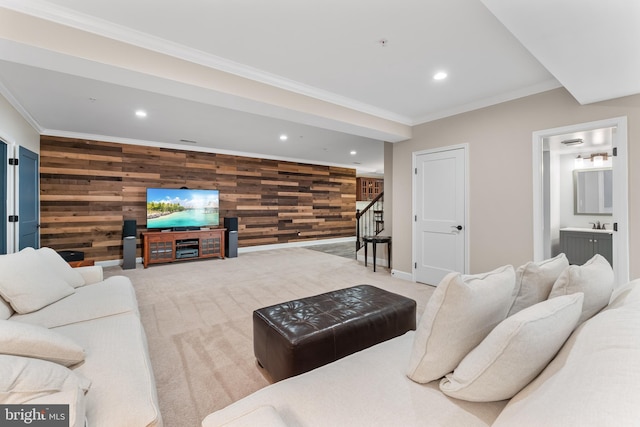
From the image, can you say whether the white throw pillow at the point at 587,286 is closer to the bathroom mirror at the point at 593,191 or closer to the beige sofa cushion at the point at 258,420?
the beige sofa cushion at the point at 258,420

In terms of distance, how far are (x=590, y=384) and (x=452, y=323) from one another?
409mm

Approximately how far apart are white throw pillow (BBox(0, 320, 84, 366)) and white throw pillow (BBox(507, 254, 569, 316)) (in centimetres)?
200

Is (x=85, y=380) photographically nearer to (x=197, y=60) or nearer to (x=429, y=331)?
(x=429, y=331)

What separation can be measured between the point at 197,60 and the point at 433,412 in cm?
299

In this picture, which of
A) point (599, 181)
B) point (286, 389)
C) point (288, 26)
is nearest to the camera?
point (286, 389)

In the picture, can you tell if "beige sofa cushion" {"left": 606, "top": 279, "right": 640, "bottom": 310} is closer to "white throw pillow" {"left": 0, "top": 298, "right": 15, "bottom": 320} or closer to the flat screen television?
"white throw pillow" {"left": 0, "top": 298, "right": 15, "bottom": 320}

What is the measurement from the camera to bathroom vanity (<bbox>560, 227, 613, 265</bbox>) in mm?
4469

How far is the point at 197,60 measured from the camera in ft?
8.36

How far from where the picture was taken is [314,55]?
2.58 m

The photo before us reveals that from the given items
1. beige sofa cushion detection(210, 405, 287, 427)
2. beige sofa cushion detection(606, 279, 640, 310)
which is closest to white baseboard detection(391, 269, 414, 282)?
beige sofa cushion detection(606, 279, 640, 310)

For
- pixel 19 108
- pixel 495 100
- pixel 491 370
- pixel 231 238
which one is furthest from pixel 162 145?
pixel 491 370

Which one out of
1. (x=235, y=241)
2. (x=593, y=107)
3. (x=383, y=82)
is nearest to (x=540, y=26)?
(x=383, y=82)

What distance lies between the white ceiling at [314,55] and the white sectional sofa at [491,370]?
5.10 feet

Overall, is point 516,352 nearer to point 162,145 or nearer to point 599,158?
point 599,158
